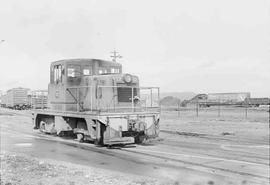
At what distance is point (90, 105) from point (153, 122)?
259 centimetres

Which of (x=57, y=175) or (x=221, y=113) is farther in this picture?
(x=221, y=113)

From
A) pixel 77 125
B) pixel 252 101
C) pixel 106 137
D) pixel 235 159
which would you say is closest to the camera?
pixel 235 159

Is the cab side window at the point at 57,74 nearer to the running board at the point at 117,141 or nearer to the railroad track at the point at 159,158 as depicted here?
the railroad track at the point at 159,158

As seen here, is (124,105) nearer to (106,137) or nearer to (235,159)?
(106,137)

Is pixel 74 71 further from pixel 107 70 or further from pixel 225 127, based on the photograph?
pixel 225 127

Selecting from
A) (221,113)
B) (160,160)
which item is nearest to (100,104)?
(160,160)

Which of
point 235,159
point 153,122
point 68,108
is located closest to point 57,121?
point 68,108

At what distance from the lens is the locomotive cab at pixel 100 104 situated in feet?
45.5

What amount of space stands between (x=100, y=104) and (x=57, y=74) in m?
2.80

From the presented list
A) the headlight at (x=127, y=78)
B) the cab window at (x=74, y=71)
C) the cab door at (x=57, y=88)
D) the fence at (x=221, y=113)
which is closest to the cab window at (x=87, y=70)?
the cab window at (x=74, y=71)

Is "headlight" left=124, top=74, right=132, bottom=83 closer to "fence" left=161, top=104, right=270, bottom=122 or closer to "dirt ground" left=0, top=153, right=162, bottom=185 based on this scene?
"dirt ground" left=0, top=153, right=162, bottom=185

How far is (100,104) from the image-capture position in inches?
585

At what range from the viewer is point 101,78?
49.0ft

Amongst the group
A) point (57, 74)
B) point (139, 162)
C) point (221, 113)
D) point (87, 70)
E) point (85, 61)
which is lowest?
point (139, 162)
